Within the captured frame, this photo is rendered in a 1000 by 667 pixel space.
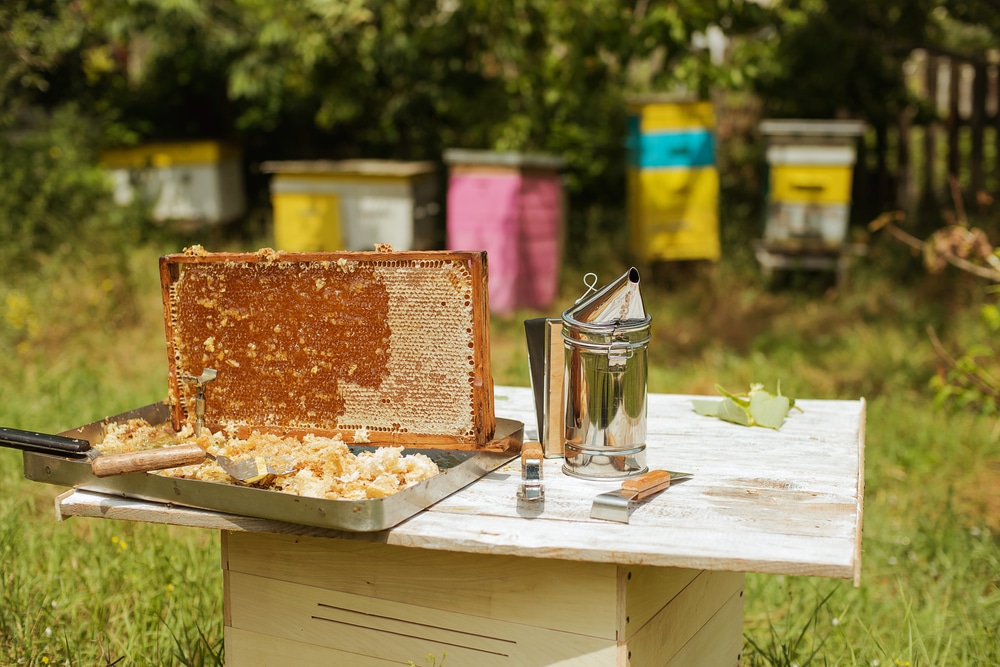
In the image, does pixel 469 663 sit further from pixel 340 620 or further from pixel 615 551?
pixel 615 551

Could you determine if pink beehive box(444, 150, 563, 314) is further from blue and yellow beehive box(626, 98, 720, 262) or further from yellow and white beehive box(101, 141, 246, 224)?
yellow and white beehive box(101, 141, 246, 224)

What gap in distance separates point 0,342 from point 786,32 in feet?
18.5

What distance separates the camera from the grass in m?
2.45

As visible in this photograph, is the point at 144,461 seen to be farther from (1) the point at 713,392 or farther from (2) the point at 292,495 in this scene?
(1) the point at 713,392

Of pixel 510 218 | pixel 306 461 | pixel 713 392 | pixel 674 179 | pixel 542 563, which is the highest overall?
pixel 674 179

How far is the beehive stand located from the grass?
0.53m

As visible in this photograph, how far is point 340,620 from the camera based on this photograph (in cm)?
168

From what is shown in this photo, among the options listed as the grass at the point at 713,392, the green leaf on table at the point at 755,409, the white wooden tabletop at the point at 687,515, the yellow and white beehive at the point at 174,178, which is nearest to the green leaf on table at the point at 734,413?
the green leaf on table at the point at 755,409

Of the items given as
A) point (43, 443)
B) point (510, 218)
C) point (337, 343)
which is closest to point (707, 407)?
point (337, 343)

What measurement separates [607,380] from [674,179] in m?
5.07

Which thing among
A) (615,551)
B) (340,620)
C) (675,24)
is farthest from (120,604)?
(675,24)

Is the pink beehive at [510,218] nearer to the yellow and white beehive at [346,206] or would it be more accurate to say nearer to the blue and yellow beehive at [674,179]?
the yellow and white beehive at [346,206]

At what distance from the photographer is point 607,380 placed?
5.47ft

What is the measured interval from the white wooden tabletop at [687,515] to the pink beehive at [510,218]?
15.1 ft
